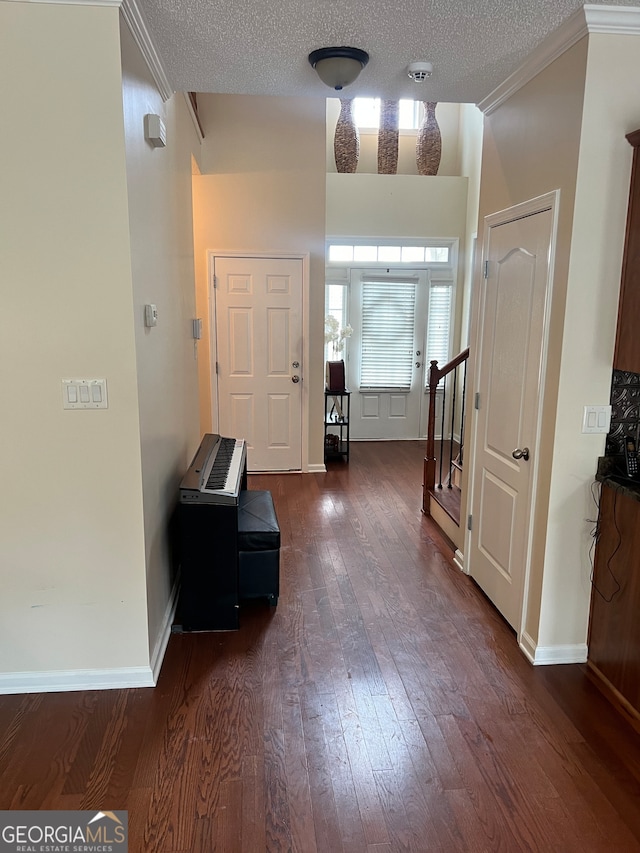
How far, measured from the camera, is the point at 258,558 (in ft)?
9.34

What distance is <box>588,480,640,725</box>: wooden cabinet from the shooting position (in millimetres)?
2160

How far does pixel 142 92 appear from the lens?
232cm

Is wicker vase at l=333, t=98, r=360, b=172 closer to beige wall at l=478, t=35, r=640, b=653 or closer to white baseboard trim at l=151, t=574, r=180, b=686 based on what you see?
beige wall at l=478, t=35, r=640, b=653

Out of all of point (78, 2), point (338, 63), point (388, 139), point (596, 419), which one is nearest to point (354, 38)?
point (338, 63)

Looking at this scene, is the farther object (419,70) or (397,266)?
(397,266)

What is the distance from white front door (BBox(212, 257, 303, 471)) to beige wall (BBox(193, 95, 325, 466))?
5.5 inches

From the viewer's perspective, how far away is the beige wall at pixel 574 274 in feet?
7.03

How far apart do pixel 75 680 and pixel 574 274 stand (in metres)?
2.55

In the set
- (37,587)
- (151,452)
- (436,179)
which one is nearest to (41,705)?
(37,587)

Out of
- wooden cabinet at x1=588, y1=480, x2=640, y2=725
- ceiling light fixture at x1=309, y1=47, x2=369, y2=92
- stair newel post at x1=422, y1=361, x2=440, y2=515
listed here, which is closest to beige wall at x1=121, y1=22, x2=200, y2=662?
ceiling light fixture at x1=309, y1=47, x2=369, y2=92

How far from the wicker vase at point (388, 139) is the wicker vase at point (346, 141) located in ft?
0.92

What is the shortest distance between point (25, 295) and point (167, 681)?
5.30 feet

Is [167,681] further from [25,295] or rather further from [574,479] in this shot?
[574,479]

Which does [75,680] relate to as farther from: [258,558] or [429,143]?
[429,143]
